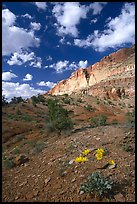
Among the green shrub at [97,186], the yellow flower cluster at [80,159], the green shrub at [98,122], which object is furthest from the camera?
the green shrub at [98,122]

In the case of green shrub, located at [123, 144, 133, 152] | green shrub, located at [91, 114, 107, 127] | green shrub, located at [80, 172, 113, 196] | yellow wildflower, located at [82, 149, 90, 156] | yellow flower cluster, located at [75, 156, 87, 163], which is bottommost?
green shrub, located at [80, 172, 113, 196]

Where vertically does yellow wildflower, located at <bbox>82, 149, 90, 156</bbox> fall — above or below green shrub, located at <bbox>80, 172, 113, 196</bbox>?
above

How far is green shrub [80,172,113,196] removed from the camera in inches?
206

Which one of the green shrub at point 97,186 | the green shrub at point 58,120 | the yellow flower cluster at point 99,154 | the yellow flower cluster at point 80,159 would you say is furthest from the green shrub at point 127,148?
the green shrub at point 58,120

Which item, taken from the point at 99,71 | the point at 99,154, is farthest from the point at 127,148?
the point at 99,71

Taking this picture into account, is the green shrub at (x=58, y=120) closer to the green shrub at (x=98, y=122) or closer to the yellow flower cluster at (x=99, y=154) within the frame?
the green shrub at (x=98, y=122)

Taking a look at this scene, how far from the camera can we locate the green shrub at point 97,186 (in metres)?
5.24

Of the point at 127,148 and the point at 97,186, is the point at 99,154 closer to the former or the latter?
the point at 127,148

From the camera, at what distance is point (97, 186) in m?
5.32

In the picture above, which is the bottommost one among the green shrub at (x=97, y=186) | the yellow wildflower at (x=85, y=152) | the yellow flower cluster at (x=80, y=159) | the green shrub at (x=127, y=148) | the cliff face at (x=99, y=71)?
the green shrub at (x=97, y=186)

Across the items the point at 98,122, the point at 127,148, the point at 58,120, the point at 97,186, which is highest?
the point at 58,120

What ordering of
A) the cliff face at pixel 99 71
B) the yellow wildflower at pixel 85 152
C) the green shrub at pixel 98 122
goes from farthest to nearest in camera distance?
1. the cliff face at pixel 99 71
2. the green shrub at pixel 98 122
3. the yellow wildflower at pixel 85 152

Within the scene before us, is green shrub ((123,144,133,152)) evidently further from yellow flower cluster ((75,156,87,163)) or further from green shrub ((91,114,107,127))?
green shrub ((91,114,107,127))

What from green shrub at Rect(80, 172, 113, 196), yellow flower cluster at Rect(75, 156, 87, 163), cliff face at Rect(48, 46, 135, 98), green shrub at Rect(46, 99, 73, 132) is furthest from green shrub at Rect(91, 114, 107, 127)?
cliff face at Rect(48, 46, 135, 98)
